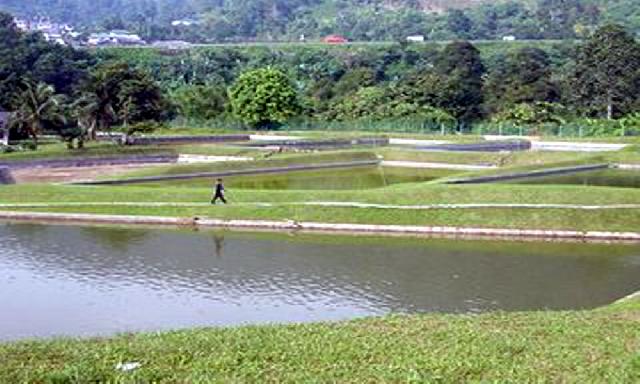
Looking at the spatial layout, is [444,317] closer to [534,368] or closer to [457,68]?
[534,368]

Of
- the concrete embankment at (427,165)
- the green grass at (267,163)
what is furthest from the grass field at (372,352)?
the concrete embankment at (427,165)

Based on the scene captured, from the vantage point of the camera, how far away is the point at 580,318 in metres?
19.2

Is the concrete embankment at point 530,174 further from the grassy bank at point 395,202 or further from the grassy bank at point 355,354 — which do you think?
the grassy bank at point 355,354

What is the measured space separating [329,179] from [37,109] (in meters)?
20.9

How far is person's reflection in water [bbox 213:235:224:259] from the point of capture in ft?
105

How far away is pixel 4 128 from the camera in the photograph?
65562 mm

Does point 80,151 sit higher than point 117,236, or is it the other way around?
point 80,151

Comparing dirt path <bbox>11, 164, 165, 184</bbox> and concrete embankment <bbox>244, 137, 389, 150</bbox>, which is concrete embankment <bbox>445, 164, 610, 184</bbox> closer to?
concrete embankment <bbox>244, 137, 389, 150</bbox>

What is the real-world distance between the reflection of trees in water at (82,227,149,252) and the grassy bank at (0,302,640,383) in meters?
16.6

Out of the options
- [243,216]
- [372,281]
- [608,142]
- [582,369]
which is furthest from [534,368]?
[608,142]

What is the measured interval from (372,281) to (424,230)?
8.67 meters

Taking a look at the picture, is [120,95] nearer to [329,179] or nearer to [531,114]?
[329,179]

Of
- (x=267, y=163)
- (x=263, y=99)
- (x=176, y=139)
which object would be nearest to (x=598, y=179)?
(x=267, y=163)

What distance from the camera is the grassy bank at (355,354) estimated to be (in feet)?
46.1
